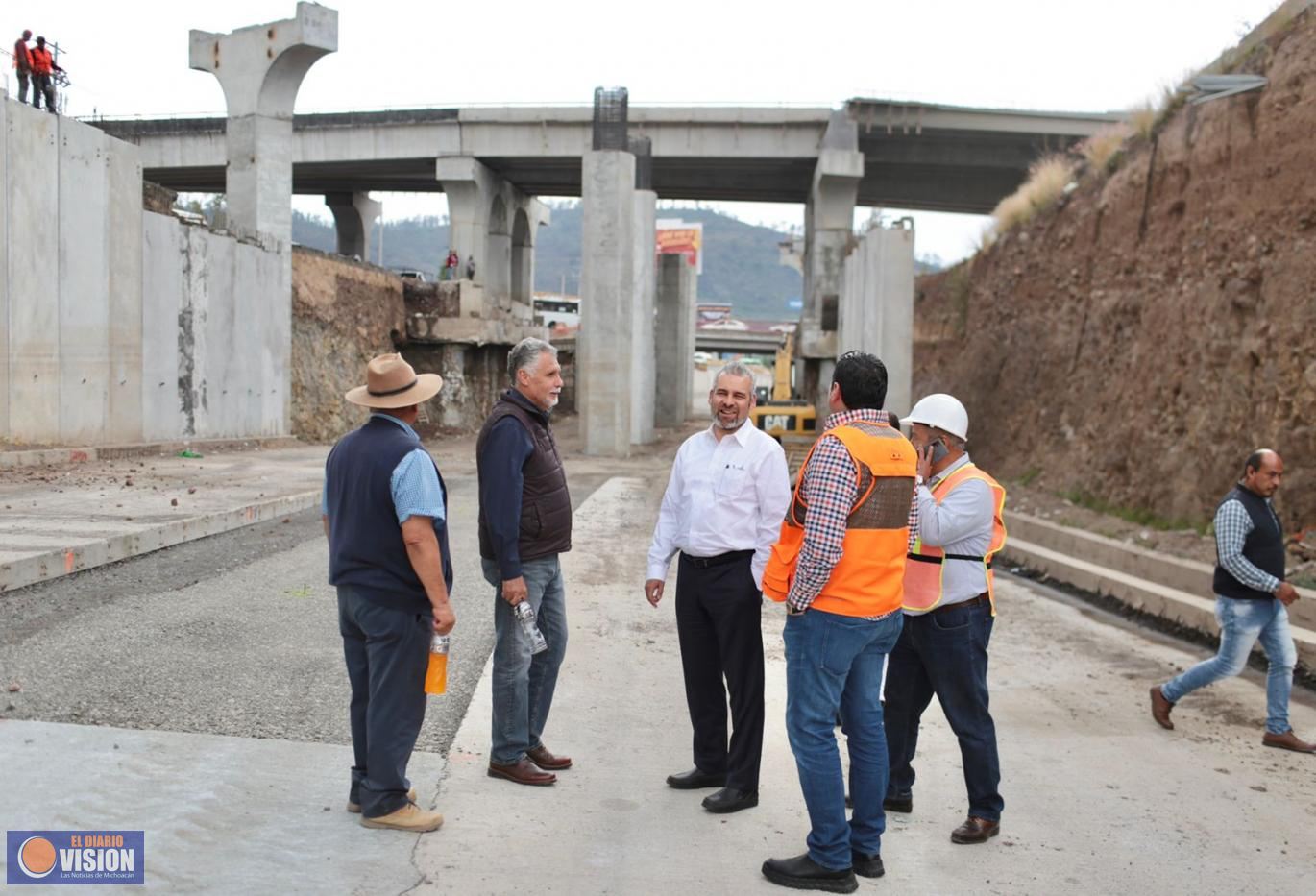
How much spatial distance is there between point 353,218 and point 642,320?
1040 inches

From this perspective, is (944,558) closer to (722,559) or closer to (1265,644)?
(722,559)

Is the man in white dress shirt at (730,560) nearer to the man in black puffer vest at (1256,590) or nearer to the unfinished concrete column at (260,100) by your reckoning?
the man in black puffer vest at (1256,590)

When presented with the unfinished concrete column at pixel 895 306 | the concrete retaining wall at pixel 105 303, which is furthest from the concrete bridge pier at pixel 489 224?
the unfinished concrete column at pixel 895 306

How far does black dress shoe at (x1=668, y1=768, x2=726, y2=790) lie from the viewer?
4.95m

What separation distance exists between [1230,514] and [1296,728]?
67.7 inches

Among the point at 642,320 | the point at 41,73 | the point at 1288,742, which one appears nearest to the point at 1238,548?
the point at 1288,742

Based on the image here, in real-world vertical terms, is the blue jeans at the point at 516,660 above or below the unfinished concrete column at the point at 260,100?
below

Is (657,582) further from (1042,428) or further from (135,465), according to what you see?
(1042,428)

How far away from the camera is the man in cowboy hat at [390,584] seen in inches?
160

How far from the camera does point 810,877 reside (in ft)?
13.0

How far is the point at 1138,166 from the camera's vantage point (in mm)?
17453

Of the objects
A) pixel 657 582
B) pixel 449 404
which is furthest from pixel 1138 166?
pixel 449 404

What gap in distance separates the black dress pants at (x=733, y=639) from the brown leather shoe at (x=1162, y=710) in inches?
133

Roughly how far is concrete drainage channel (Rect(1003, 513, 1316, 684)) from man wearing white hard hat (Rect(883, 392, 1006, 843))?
4823 mm
